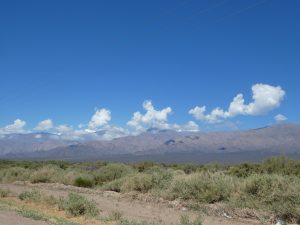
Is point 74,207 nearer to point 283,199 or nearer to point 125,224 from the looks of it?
point 125,224

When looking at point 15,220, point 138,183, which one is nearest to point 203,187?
point 138,183

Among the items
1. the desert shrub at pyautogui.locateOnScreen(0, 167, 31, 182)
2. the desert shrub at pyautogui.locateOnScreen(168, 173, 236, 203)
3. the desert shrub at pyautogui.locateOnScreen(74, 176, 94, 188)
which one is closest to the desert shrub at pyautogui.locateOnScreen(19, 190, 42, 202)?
the desert shrub at pyautogui.locateOnScreen(168, 173, 236, 203)

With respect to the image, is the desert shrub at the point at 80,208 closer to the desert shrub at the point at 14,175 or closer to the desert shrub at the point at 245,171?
the desert shrub at the point at 245,171

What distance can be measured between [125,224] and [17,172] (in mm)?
37427

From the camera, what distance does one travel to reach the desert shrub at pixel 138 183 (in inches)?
1416

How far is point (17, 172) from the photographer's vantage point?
5412 cm

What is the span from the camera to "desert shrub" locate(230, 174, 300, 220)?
23.5 metres

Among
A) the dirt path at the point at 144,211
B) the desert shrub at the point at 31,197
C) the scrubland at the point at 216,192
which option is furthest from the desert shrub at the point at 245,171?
the desert shrub at the point at 31,197

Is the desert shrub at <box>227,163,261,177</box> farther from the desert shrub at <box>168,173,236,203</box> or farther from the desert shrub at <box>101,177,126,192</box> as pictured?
the desert shrub at <box>101,177,126,192</box>

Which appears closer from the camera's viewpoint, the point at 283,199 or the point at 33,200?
the point at 283,199

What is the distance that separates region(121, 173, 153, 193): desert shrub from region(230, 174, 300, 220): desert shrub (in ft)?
29.6

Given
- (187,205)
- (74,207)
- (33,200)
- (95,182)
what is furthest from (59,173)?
(74,207)

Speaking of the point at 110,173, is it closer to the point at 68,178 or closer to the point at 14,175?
the point at 68,178

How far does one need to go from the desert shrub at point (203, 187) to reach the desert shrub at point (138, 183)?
323 centimetres
